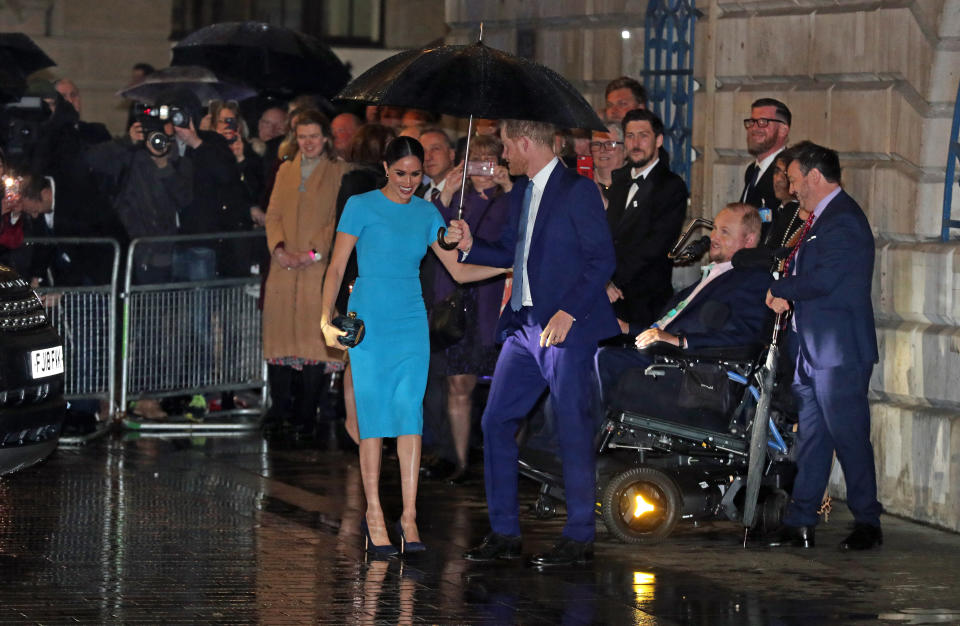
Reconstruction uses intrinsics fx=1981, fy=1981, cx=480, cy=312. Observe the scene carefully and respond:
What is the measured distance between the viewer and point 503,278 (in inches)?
470

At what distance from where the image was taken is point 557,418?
9.46 metres

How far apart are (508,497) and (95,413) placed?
544 centimetres

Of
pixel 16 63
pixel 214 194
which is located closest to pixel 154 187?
pixel 214 194

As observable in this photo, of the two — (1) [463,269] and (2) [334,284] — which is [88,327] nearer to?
(2) [334,284]

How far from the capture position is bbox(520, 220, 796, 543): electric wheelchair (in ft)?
32.9

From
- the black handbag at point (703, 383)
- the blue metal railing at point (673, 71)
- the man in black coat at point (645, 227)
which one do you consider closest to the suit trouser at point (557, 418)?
the black handbag at point (703, 383)

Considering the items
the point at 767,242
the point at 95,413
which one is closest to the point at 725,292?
the point at 767,242

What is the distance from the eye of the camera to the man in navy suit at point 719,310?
33.8ft

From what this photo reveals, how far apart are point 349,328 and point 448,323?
4.89ft

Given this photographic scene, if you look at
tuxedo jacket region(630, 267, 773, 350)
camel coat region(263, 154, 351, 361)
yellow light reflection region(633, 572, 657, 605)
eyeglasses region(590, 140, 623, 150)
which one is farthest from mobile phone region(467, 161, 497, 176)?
yellow light reflection region(633, 572, 657, 605)

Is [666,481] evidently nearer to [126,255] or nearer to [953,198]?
Result: [953,198]

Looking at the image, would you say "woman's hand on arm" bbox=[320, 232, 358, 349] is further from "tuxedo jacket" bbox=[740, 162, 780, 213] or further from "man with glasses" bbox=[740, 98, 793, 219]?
"man with glasses" bbox=[740, 98, 793, 219]

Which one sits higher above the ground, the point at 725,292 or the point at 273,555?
the point at 725,292

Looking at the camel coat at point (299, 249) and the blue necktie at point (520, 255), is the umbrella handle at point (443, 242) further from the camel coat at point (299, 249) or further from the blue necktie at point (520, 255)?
the camel coat at point (299, 249)
